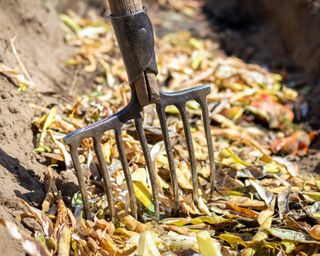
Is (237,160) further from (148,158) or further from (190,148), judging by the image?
(148,158)

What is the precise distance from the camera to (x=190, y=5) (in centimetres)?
822

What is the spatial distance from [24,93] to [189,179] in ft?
3.97

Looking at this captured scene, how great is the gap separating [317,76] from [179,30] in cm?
205

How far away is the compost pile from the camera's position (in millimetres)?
2885

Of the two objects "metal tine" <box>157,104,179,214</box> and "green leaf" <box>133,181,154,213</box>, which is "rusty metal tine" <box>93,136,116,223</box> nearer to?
"green leaf" <box>133,181,154,213</box>

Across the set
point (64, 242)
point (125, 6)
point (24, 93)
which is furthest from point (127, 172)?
point (24, 93)

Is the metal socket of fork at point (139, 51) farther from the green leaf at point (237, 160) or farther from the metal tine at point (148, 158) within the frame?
the green leaf at point (237, 160)

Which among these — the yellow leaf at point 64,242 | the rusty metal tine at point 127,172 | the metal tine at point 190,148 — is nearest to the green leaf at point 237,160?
the metal tine at point 190,148

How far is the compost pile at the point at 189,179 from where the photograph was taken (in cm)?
288

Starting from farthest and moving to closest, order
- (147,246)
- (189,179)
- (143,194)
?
(189,179) → (143,194) → (147,246)

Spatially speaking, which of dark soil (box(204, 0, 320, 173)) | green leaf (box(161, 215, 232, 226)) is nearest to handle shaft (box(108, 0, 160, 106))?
green leaf (box(161, 215, 232, 226))

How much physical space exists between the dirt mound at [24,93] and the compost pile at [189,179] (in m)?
0.08

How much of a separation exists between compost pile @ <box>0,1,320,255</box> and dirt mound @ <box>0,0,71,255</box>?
0.08 m

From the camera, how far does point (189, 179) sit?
3539mm
